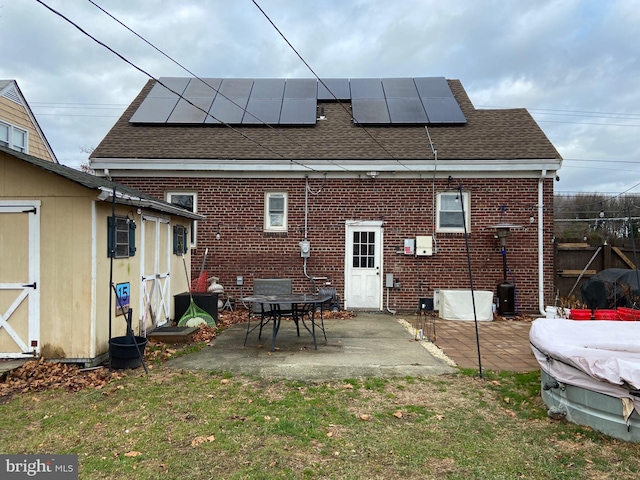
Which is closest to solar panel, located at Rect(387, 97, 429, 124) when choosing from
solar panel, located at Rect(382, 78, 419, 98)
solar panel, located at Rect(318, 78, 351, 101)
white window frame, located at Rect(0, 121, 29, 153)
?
solar panel, located at Rect(382, 78, 419, 98)

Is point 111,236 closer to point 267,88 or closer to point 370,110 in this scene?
point 370,110

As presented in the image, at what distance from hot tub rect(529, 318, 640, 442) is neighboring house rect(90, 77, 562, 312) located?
5640 millimetres

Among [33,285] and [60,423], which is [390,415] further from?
[33,285]

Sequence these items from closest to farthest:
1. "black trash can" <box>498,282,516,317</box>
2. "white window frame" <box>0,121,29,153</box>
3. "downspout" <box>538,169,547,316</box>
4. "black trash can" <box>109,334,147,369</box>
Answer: "black trash can" <box>109,334,147,369</box>, "black trash can" <box>498,282,516,317</box>, "downspout" <box>538,169,547,316</box>, "white window frame" <box>0,121,29,153</box>

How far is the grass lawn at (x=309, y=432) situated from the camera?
2953 millimetres

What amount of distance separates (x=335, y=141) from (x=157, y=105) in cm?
525

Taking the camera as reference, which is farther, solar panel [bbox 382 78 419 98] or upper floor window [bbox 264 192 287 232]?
solar panel [bbox 382 78 419 98]

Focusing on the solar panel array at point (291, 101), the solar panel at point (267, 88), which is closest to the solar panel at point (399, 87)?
the solar panel array at point (291, 101)

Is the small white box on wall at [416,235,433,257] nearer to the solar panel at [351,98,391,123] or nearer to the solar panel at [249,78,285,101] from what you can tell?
the solar panel at [351,98,391,123]

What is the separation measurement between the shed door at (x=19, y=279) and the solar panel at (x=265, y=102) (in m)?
6.41

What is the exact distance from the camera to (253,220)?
998 centimetres

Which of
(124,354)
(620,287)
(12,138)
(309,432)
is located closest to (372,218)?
(620,287)

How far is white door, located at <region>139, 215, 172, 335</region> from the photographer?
268 inches

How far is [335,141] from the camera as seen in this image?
10359mm
